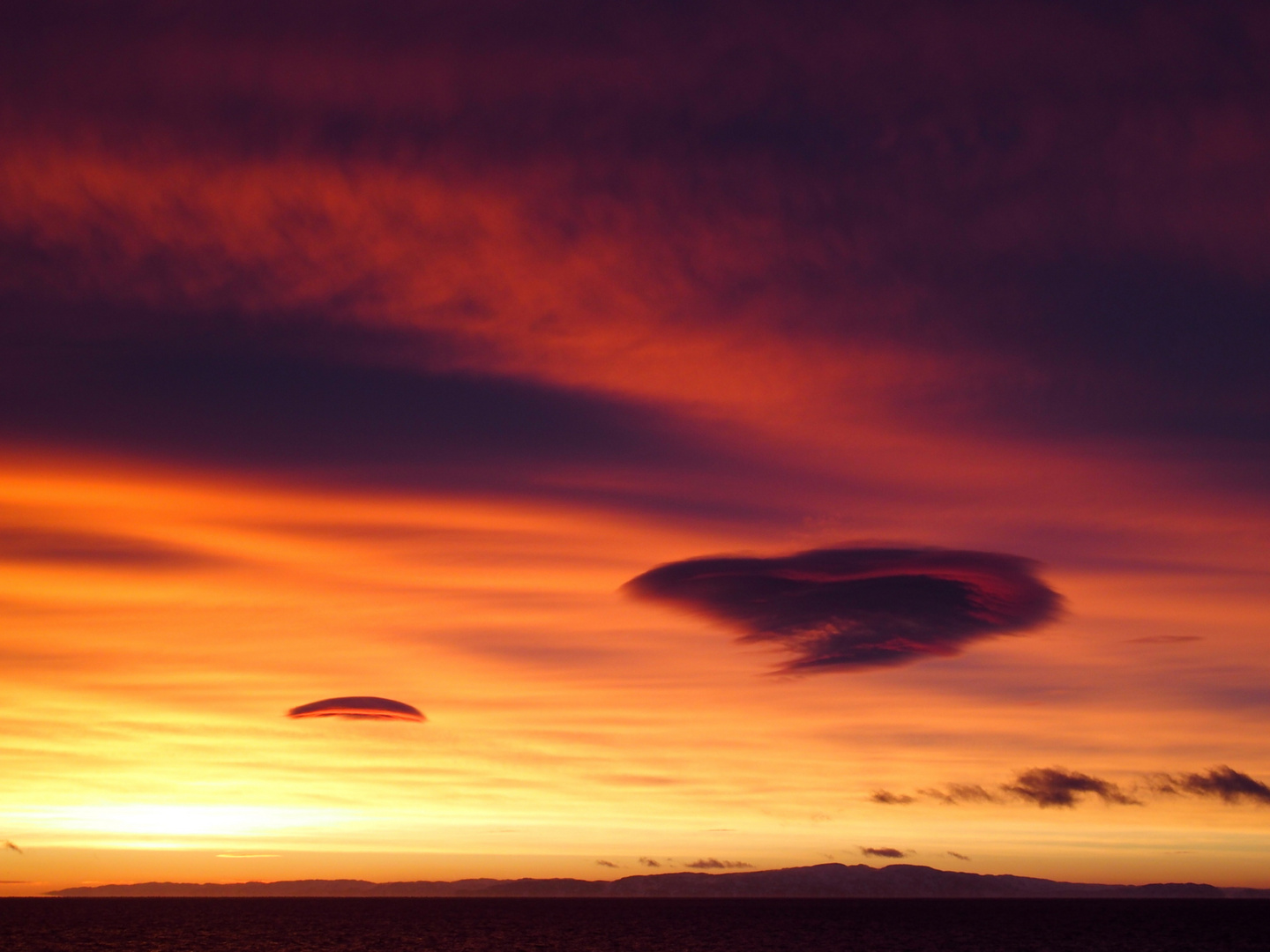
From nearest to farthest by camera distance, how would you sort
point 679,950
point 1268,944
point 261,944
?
point 679,950 < point 261,944 < point 1268,944

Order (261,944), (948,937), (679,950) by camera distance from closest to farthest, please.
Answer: (679,950) → (261,944) → (948,937)

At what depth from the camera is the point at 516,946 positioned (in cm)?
14662

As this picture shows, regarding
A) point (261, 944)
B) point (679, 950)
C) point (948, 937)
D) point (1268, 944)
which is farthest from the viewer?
point (948, 937)

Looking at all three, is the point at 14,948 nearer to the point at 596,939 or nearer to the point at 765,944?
the point at 596,939

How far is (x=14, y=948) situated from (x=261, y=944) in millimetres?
31045

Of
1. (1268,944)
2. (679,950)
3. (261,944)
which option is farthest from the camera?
(1268,944)

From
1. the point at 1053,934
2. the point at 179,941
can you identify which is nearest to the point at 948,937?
the point at 1053,934

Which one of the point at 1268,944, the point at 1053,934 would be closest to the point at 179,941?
the point at 1053,934

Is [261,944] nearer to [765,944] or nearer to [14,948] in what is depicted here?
[14,948]

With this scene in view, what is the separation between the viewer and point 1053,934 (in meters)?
189

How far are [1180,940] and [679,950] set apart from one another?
8329cm

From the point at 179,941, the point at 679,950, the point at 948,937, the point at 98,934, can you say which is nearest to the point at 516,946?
the point at 679,950

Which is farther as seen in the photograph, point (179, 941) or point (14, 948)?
point (179, 941)

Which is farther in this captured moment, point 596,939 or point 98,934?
point 98,934
